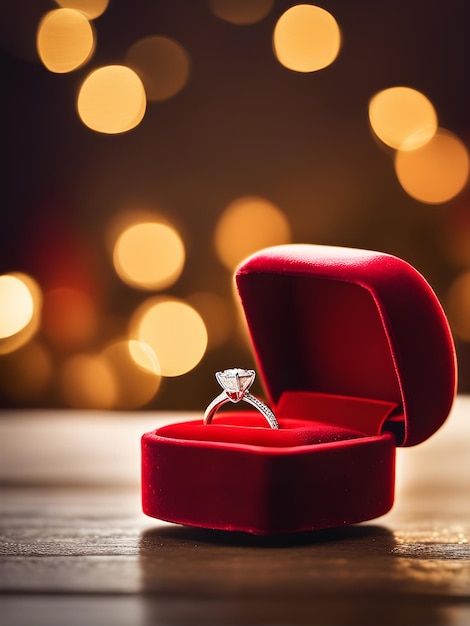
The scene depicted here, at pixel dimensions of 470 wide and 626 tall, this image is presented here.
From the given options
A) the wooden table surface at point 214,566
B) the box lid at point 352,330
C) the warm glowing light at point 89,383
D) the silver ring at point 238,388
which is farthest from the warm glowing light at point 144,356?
the silver ring at point 238,388

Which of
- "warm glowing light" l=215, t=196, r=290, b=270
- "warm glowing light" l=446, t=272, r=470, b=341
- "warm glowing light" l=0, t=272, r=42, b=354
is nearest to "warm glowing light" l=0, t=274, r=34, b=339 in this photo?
"warm glowing light" l=0, t=272, r=42, b=354

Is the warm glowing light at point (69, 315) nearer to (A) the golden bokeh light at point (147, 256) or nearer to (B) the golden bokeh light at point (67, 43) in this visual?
(A) the golden bokeh light at point (147, 256)

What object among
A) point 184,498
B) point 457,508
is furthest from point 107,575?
point 457,508

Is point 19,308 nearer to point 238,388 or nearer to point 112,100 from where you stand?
point 112,100

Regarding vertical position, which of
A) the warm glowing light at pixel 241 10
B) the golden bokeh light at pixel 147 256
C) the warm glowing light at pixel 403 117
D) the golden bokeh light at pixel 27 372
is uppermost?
the warm glowing light at pixel 241 10

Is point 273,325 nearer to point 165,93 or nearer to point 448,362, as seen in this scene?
point 448,362

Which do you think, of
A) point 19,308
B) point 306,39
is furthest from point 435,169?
point 19,308
